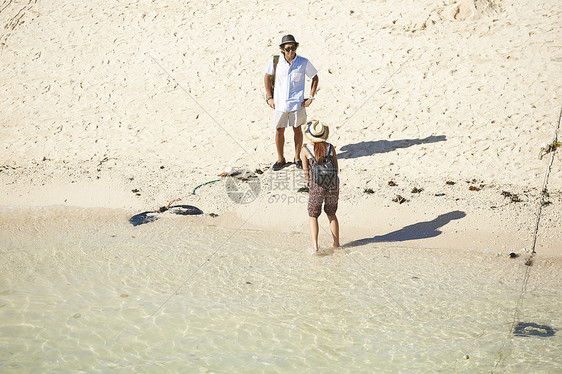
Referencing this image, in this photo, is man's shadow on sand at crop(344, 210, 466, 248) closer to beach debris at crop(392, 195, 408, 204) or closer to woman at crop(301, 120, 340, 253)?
beach debris at crop(392, 195, 408, 204)

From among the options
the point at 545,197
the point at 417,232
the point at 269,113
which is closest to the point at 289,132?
the point at 269,113

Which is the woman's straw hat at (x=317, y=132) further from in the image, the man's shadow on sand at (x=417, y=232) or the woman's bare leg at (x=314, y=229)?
the man's shadow on sand at (x=417, y=232)

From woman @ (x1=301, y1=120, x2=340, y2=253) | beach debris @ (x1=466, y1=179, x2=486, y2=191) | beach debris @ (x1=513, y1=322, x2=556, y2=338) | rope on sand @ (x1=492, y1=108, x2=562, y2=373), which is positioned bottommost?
beach debris @ (x1=513, y1=322, x2=556, y2=338)

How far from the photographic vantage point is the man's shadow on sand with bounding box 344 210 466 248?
6.28 m

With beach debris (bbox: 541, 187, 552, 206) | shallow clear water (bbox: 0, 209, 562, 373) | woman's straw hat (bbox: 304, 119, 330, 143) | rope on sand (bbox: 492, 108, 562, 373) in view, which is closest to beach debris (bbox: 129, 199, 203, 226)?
shallow clear water (bbox: 0, 209, 562, 373)

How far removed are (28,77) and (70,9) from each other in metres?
2.85

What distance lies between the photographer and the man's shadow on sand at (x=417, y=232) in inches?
247

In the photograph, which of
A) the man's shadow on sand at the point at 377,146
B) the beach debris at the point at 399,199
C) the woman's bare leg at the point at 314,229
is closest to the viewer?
the woman's bare leg at the point at 314,229

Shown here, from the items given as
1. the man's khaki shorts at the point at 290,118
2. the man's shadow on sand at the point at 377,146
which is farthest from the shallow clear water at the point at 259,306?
the man's shadow on sand at the point at 377,146

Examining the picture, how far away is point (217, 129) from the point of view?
9.69 m

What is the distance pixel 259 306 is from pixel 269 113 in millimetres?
5730

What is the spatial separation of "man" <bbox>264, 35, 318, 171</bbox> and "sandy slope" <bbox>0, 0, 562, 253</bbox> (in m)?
0.86

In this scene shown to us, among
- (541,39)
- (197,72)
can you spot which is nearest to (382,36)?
(541,39)

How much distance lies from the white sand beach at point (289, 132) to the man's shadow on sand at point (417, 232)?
1.3 inches
